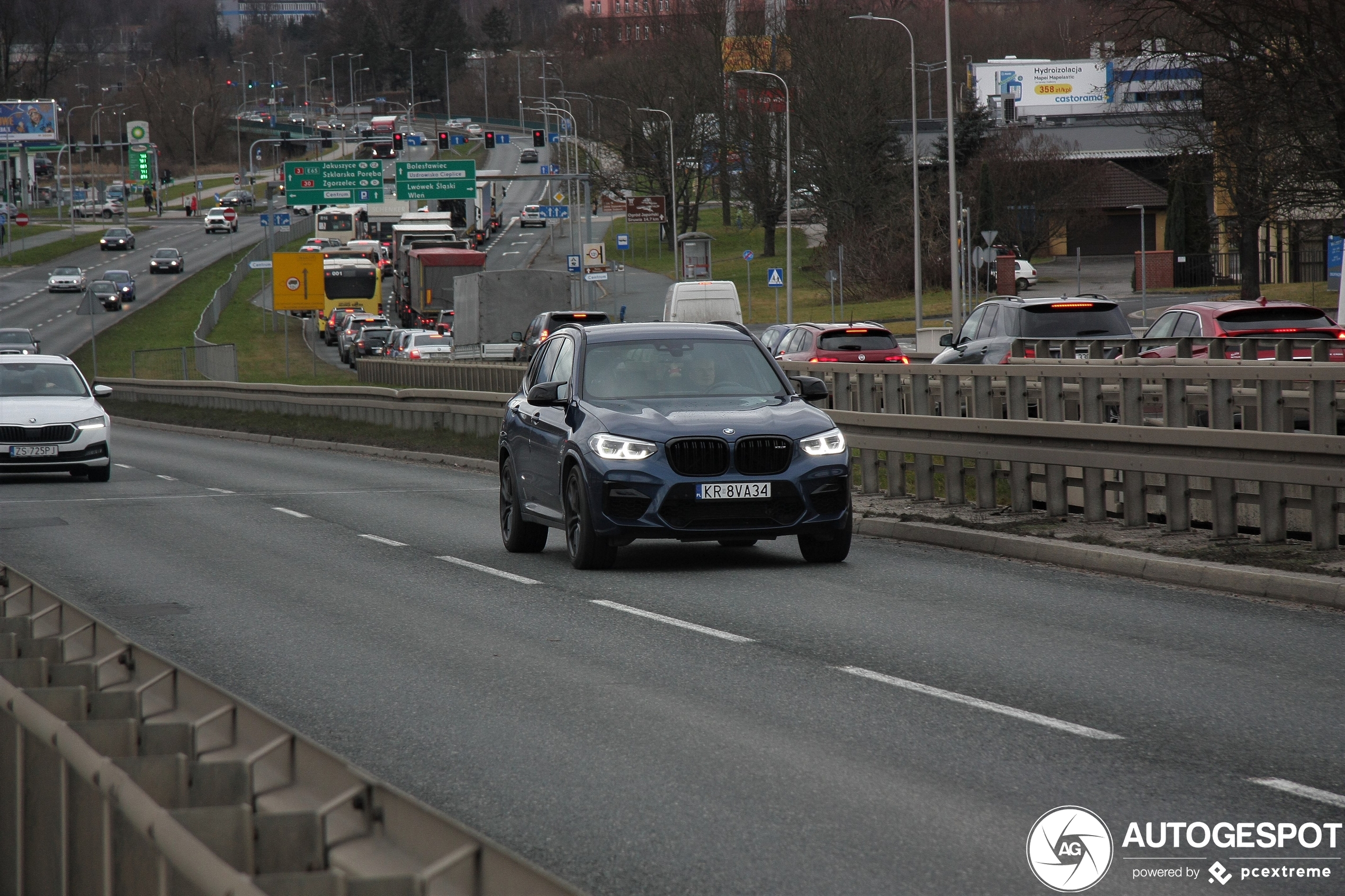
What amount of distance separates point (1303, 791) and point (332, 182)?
231 feet

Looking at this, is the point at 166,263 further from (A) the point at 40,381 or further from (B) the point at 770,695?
(B) the point at 770,695

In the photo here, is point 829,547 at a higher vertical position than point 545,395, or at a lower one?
lower

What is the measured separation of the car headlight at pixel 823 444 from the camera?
12078 millimetres

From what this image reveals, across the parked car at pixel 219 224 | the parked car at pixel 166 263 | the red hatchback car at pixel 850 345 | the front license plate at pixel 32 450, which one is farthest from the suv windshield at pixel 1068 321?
the parked car at pixel 219 224

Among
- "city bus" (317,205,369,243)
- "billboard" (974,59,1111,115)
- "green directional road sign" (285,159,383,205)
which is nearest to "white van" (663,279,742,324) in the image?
"green directional road sign" (285,159,383,205)

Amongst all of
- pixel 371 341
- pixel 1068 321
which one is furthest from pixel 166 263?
pixel 1068 321

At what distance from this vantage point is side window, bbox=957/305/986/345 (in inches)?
966

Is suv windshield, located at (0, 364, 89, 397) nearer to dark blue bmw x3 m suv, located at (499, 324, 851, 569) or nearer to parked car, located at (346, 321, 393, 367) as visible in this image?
dark blue bmw x3 m suv, located at (499, 324, 851, 569)

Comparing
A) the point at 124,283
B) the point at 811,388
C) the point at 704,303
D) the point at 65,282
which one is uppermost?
the point at 65,282

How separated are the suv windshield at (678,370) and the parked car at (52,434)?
11894 mm

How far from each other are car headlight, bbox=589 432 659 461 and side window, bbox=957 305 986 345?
1336cm

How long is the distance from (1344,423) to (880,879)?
7.93 m

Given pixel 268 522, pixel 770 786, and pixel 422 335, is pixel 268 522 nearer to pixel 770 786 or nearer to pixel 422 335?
pixel 770 786

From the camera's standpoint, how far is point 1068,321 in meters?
22.9
